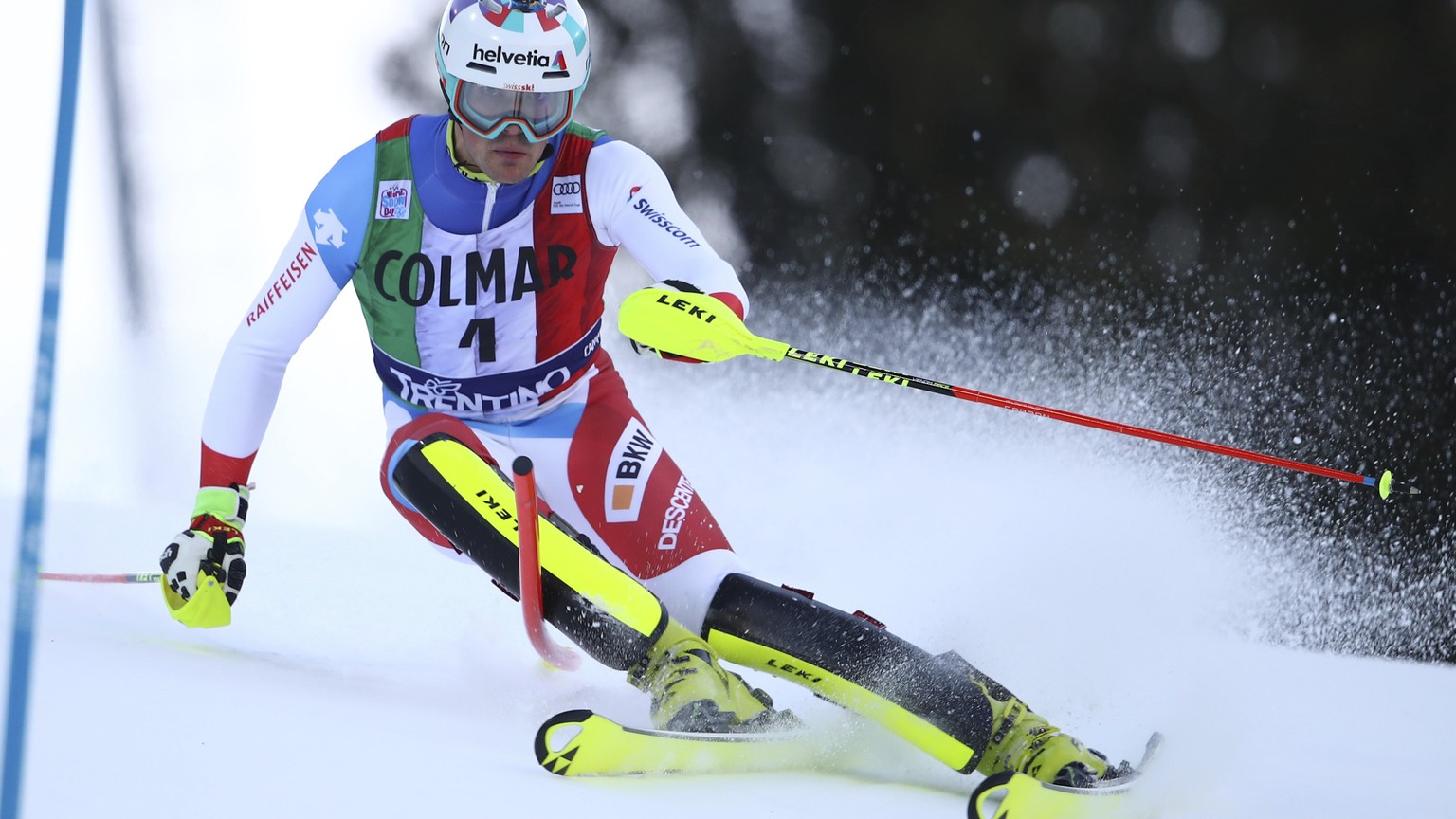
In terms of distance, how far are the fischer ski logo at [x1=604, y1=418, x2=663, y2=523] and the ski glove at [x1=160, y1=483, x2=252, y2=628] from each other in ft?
2.17

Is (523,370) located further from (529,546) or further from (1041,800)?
(1041,800)

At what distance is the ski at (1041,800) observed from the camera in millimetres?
1806

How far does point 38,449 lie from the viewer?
118 cm

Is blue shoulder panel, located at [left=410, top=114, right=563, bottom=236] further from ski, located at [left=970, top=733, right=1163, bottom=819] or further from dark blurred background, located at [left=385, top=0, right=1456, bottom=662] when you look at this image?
dark blurred background, located at [left=385, top=0, right=1456, bottom=662]

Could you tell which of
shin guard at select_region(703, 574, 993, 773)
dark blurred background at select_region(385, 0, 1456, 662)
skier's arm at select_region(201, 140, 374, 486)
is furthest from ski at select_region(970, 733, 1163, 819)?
dark blurred background at select_region(385, 0, 1456, 662)

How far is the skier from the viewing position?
2.19 m

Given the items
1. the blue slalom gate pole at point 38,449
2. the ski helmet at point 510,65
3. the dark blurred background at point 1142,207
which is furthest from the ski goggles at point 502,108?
the dark blurred background at point 1142,207

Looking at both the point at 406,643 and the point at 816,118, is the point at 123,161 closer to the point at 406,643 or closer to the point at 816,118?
the point at 816,118

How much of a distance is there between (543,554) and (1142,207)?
3.28m

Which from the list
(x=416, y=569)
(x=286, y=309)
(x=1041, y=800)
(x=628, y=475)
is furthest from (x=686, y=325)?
(x=416, y=569)

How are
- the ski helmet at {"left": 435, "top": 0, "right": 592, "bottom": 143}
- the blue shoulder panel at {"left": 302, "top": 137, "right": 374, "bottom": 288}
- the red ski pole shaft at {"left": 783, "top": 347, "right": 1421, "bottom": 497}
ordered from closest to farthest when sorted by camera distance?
1. the red ski pole shaft at {"left": 783, "top": 347, "right": 1421, "bottom": 497}
2. the ski helmet at {"left": 435, "top": 0, "right": 592, "bottom": 143}
3. the blue shoulder panel at {"left": 302, "top": 137, "right": 374, "bottom": 288}

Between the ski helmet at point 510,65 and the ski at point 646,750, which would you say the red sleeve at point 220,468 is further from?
the ski at point 646,750

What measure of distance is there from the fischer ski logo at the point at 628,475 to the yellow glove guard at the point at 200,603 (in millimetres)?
704

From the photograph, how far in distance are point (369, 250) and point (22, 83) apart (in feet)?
18.5
